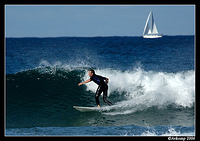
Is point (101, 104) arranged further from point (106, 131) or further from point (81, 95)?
point (106, 131)

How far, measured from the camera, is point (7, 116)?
9.38 metres

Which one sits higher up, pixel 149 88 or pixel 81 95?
pixel 149 88

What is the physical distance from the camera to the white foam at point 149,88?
10250 millimetres

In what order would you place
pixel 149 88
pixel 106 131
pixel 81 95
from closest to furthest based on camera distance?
pixel 106 131 < pixel 81 95 < pixel 149 88

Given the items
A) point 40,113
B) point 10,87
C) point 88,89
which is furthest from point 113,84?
point 10,87

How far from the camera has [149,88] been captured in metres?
12.3

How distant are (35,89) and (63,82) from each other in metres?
1.62

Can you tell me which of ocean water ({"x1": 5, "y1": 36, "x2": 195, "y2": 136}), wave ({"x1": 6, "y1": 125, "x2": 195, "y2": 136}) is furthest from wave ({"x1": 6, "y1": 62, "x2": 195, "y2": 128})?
wave ({"x1": 6, "y1": 125, "x2": 195, "y2": 136})

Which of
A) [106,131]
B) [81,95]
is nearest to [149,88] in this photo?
[81,95]

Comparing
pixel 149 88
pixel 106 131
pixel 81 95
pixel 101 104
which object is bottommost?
pixel 106 131

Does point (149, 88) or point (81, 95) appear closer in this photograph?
point (81, 95)

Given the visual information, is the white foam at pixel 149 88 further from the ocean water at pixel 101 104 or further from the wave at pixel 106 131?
the wave at pixel 106 131

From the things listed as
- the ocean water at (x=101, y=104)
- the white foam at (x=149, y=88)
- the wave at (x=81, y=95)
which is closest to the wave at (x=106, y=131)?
the ocean water at (x=101, y=104)

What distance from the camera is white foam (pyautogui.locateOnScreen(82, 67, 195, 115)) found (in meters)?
10.2
